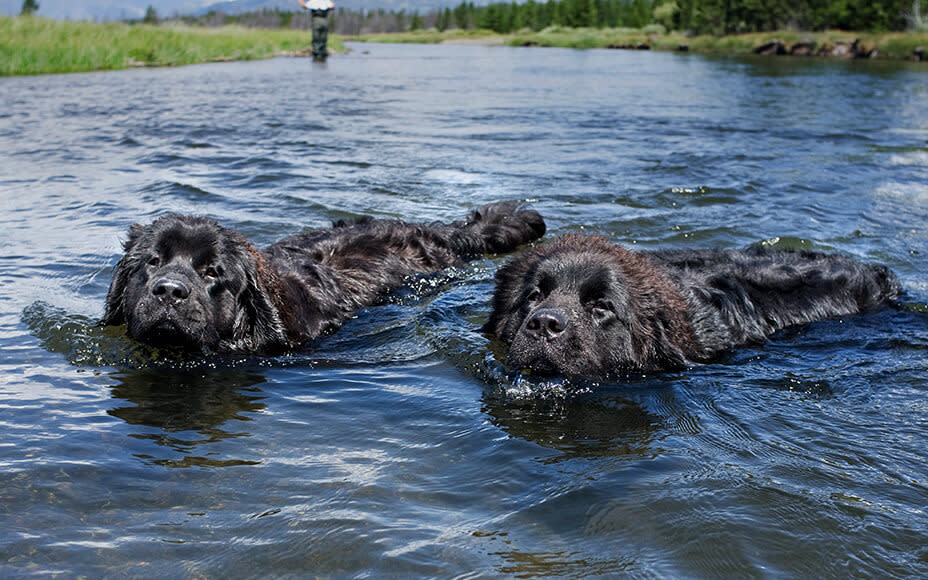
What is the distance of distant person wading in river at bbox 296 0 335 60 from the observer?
1688 inches

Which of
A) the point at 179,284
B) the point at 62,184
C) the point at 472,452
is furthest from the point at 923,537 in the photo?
the point at 62,184

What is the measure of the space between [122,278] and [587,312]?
119 inches

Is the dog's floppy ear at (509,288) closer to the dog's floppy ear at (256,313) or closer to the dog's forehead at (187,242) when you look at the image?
the dog's floppy ear at (256,313)

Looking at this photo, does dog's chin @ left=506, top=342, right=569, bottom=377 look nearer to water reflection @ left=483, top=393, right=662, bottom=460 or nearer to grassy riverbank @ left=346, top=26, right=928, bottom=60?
water reflection @ left=483, top=393, right=662, bottom=460

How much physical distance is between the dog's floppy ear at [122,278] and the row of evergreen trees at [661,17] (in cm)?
5864

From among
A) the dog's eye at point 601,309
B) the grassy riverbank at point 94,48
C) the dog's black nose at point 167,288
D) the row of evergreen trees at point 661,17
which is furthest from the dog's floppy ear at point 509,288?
the row of evergreen trees at point 661,17

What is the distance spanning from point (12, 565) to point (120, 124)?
46.3ft

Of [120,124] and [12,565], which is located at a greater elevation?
[120,124]

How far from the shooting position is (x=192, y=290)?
534cm

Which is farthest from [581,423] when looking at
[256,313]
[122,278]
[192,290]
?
[122,278]

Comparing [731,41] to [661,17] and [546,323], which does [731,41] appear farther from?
[546,323]

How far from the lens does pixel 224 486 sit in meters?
3.97

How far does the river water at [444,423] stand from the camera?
3.49 m

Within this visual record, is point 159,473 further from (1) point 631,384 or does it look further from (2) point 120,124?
(2) point 120,124
